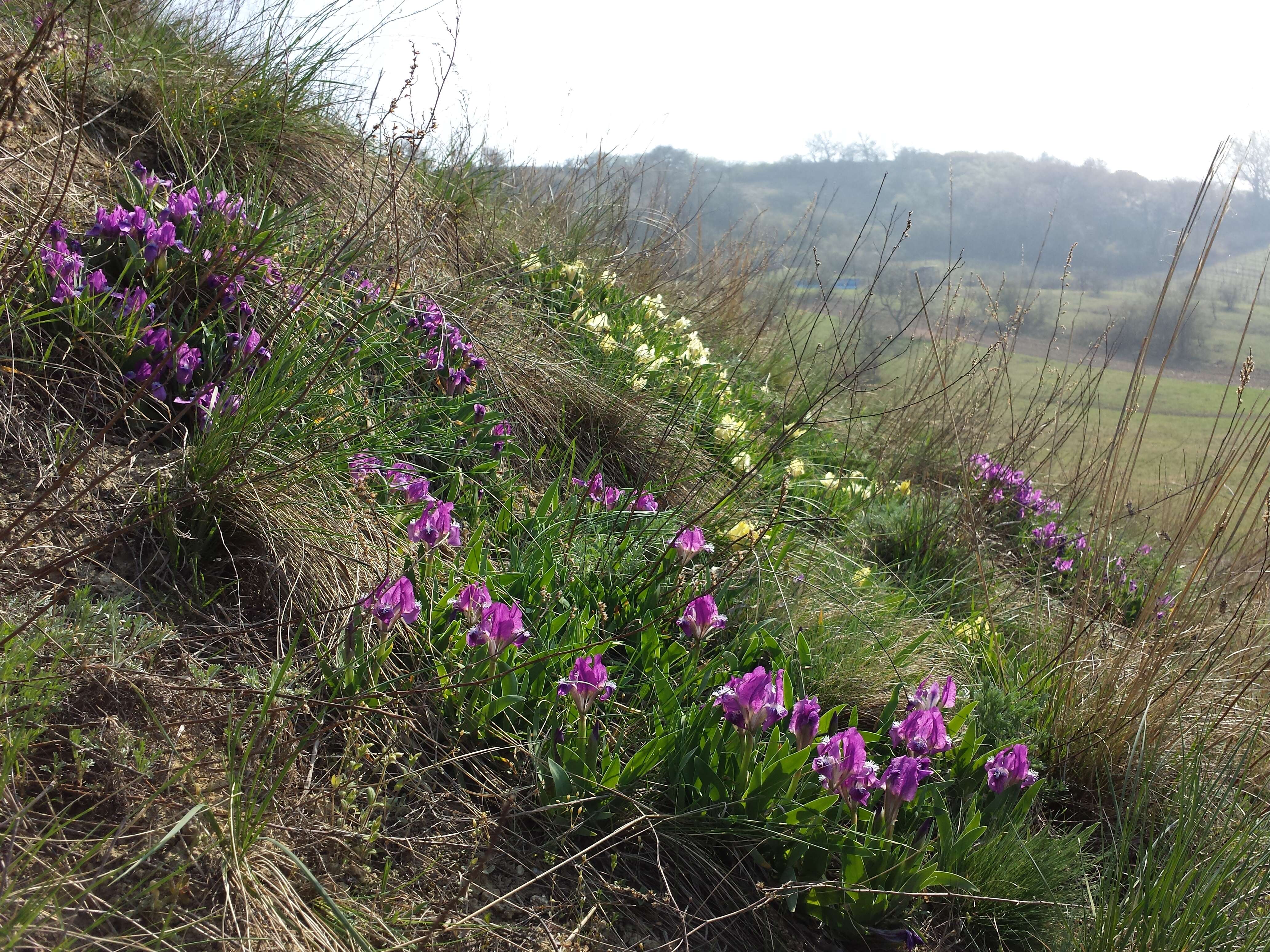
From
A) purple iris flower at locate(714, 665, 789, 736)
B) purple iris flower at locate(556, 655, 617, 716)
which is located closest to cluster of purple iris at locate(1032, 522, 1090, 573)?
purple iris flower at locate(714, 665, 789, 736)

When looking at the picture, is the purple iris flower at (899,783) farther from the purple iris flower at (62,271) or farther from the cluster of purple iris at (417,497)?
the purple iris flower at (62,271)

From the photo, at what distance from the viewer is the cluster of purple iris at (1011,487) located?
15.2ft

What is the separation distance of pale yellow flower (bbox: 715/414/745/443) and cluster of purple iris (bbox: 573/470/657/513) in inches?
30.4

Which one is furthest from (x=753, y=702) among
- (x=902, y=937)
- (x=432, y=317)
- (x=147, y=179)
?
(x=147, y=179)

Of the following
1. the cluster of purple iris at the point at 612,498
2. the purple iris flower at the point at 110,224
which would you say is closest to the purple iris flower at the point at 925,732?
the cluster of purple iris at the point at 612,498

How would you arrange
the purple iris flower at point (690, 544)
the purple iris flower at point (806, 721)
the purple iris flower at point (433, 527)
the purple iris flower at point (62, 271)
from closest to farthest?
the purple iris flower at point (806, 721) < the purple iris flower at point (433, 527) < the purple iris flower at point (62, 271) < the purple iris flower at point (690, 544)

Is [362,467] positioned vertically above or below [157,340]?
below

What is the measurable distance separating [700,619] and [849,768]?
1.83 ft

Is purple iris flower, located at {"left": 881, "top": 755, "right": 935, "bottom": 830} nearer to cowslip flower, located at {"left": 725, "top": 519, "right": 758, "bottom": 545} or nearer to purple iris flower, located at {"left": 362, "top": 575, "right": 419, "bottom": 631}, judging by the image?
cowslip flower, located at {"left": 725, "top": 519, "right": 758, "bottom": 545}

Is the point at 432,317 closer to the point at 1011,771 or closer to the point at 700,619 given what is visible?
the point at 700,619

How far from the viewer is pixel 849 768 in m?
1.84

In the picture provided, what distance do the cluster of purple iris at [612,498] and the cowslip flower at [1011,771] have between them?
1.26 meters

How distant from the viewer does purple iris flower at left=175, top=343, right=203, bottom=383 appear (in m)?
2.34

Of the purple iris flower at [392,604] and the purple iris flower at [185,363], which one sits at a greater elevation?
the purple iris flower at [185,363]
